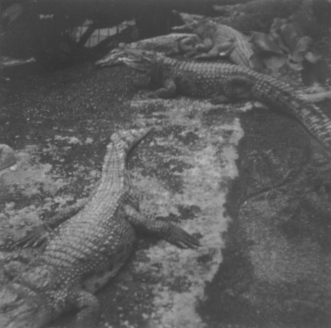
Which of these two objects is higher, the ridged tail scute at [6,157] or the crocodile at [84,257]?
the ridged tail scute at [6,157]

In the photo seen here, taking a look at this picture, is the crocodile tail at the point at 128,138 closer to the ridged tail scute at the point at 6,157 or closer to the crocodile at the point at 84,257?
the crocodile at the point at 84,257

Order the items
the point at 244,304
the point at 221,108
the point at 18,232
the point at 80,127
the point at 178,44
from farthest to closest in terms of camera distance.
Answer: the point at 178,44 < the point at 221,108 < the point at 80,127 < the point at 18,232 < the point at 244,304

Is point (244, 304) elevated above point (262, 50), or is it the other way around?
point (262, 50)

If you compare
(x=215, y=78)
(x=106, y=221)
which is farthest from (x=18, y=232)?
(x=215, y=78)

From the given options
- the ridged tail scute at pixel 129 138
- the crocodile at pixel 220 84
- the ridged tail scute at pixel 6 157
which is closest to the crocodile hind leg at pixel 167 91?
the crocodile at pixel 220 84

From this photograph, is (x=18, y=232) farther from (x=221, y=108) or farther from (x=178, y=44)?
(x=178, y=44)

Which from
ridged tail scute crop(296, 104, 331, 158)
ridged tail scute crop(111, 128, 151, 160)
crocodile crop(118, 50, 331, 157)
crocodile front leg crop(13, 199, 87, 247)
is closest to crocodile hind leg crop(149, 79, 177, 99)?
crocodile crop(118, 50, 331, 157)
